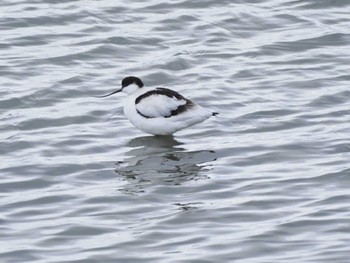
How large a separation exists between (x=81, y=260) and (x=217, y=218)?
6.01 feet

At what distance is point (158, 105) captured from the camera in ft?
53.9

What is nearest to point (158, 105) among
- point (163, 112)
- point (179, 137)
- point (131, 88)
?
point (163, 112)

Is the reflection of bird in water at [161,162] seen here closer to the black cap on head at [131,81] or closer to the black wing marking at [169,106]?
the black wing marking at [169,106]

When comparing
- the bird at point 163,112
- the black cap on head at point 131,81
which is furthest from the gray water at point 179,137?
the black cap on head at point 131,81

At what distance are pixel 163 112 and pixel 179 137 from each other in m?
0.45

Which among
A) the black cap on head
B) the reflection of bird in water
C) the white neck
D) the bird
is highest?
the black cap on head

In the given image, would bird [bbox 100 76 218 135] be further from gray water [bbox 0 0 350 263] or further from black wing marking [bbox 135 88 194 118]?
gray water [bbox 0 0 350 263]

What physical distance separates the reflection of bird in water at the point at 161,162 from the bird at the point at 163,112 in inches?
8.7

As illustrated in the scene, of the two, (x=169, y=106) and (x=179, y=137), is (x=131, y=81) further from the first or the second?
(x=179, y=137)

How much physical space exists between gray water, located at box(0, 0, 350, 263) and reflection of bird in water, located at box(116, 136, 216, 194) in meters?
0.03

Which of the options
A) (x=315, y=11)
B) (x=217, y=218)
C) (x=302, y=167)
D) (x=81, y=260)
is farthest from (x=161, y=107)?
(x=315, y=11)

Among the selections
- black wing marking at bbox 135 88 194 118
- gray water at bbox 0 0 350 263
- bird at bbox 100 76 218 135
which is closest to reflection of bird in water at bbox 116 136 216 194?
gray water at bbox 0 0 350 263

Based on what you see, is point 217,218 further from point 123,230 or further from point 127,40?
point 127,40

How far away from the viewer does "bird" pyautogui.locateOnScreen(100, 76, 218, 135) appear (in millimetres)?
16156
